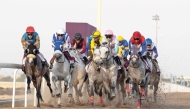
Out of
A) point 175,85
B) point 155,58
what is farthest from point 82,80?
point 175,85

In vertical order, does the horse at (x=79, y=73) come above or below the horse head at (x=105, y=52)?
below

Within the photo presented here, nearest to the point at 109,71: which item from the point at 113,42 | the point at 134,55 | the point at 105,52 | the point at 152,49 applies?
the point at 105,52

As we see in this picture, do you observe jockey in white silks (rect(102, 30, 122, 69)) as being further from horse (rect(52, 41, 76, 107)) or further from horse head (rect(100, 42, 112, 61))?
horse (rect(52, 41, 76, 107))

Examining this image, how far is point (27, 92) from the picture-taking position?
50.3 ft

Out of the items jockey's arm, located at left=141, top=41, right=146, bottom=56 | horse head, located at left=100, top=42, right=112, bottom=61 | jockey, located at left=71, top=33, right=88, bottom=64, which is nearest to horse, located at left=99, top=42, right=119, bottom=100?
horse head, located at left=100, top=42, right=112, bottom=61

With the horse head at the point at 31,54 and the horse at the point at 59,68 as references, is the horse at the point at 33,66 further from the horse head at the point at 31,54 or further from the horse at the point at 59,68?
the horse at the point at 59,68

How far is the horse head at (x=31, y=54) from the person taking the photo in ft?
47.4

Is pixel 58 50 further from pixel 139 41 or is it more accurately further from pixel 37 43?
pixel 139 41

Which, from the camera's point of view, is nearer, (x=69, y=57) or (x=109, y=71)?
(x=109, y=71)

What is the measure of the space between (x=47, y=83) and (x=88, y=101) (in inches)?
60.8

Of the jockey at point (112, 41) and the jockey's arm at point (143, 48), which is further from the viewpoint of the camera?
the jockey's arm at point (143, 48)

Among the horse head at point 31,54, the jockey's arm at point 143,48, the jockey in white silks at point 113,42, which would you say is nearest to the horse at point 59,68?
the horse head at point 31,54

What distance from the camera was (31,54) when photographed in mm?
14516

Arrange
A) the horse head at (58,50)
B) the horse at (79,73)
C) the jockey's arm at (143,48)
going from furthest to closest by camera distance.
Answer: the horse at (79,73)
the jockey's arm at (143,48)
the horse head at (58,50)
